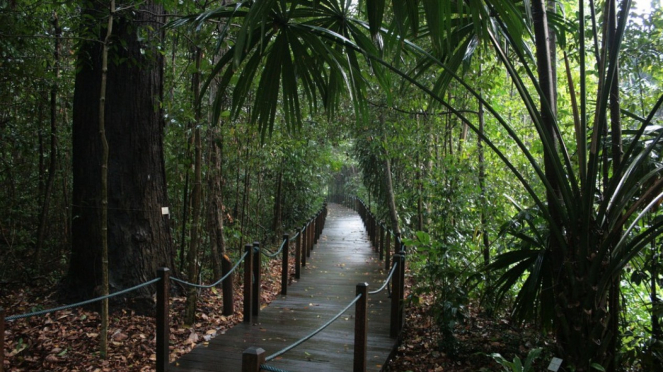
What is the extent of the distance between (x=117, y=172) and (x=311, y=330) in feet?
9.71

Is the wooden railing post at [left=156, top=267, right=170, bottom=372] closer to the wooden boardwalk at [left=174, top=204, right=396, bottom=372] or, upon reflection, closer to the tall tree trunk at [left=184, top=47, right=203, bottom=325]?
the wooden boardwalk at [left=174, top=204, right=396, bottom=372]

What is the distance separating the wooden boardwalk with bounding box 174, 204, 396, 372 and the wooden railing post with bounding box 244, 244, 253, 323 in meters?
0.13

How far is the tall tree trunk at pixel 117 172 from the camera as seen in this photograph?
216 inches

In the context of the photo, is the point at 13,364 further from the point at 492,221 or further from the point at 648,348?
the point at 492,221

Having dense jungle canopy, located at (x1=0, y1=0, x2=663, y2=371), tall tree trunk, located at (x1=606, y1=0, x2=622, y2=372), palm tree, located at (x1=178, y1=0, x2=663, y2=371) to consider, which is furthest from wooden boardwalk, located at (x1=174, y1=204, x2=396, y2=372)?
tall tree trunk, located at (x1=606, y1=0, x2=622, y2=372)

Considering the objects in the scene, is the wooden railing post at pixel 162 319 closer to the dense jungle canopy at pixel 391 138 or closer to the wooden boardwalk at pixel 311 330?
the wooden boardwalk at pixel 311 330

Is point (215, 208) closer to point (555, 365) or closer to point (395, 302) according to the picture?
point (395, 302)

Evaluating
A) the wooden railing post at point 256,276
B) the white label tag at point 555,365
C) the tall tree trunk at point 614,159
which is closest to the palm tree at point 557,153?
the tall tree trunk at point 614,159

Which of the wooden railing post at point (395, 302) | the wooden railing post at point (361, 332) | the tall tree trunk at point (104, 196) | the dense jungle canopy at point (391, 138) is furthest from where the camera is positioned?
the wooden railing post at point (395, 302)

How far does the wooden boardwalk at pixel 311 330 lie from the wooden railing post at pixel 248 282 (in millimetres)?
134

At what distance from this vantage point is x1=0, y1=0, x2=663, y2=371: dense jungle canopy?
2.88m

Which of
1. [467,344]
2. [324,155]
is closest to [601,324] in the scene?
[467,344]

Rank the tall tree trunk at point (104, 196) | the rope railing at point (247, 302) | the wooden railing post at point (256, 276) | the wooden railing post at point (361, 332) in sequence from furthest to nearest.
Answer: the wooden railing post at point (256, 276) → the tall tree trunk at point (104, 196) → the wooden railing post at point (361, 332) → the rope railing at point (247, 302)

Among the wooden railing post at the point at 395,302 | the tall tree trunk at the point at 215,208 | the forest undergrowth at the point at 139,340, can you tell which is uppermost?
the tall tree trunk at the point at 215,208
